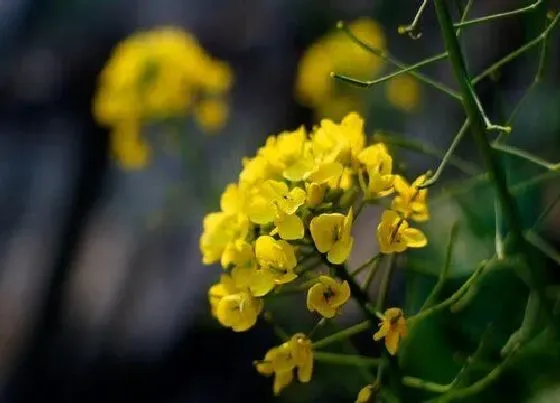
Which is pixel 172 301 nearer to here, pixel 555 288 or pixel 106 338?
pixel 106 338

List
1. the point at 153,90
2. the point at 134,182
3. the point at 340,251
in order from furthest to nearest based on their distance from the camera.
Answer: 1. the point at 134,182
2. the point at 153,90
3. the point at 340,251

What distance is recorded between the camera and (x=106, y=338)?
1812 mm

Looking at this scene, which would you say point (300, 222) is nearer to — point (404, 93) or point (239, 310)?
point (239, 310)

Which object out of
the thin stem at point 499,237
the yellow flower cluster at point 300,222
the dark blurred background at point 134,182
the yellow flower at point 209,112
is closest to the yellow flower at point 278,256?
the yellow flower cluster at point 300,222

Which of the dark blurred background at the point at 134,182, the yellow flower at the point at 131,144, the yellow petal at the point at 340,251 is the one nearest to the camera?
the yellow petal at the point at 340,251

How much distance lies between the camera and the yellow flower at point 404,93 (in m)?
1.48

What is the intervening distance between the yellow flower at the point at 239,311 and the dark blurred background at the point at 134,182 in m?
0.63

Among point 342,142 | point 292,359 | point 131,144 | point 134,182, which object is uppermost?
point 342,142

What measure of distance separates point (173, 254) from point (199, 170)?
0.39m

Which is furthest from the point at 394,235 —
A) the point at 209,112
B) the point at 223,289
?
the point at 209,112

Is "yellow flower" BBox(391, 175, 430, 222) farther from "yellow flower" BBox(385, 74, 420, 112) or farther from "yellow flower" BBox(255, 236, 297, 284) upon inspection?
"yellow flower" BBox(385, 74, 420, 112)

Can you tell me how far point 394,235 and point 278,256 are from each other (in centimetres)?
8

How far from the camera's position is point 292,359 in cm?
69

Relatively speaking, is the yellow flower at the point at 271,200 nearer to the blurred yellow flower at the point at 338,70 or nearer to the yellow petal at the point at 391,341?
the yellow petal at the point at 391,341
